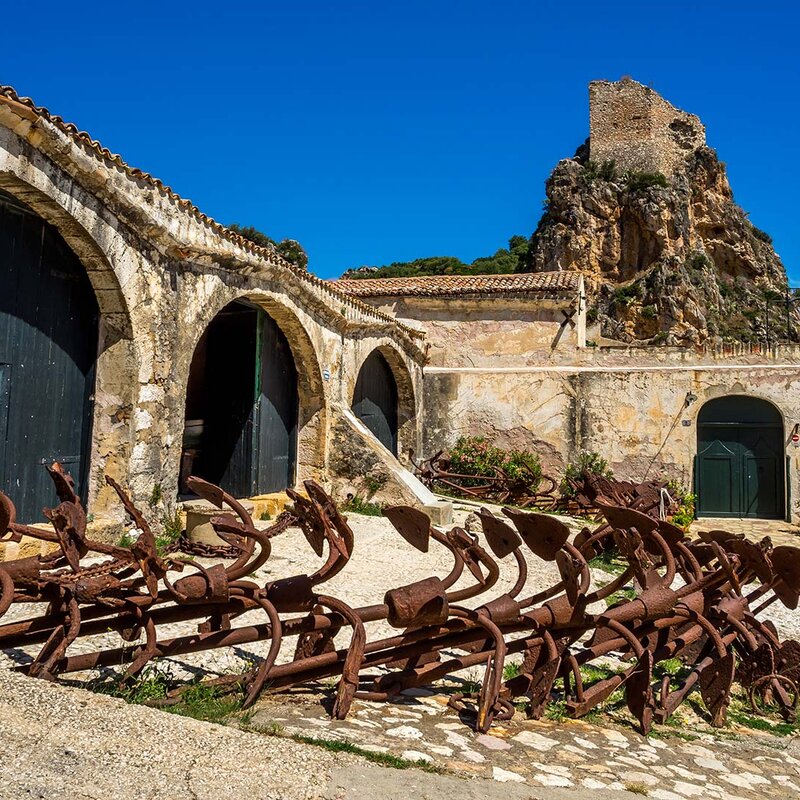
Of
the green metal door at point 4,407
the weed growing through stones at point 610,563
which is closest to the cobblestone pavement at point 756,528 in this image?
the weed growing through stones at point 610,563

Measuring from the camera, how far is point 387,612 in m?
2.65

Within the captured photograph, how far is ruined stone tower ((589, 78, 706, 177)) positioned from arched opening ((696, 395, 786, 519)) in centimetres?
3641

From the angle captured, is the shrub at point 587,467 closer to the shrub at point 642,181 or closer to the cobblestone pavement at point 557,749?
the cobblestone pavement at point 557,749

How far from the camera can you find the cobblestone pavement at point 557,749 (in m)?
2.26

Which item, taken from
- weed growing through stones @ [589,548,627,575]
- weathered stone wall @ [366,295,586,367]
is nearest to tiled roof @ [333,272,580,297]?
weathered stone wall @ [366,295,586,367]

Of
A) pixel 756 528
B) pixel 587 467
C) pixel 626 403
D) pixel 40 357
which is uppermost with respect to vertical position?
pixel 626 403

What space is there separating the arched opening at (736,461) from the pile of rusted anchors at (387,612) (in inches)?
428

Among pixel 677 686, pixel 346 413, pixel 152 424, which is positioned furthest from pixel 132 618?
pixel 346 413

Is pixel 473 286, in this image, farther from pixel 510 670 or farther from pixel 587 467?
pixel 510 670

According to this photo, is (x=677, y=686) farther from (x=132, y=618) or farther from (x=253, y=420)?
(x=253, y=420)

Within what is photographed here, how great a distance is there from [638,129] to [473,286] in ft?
128

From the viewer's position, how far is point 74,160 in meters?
5.05

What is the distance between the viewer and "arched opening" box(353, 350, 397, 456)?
11734 mm

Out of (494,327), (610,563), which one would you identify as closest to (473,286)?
(494,327)
